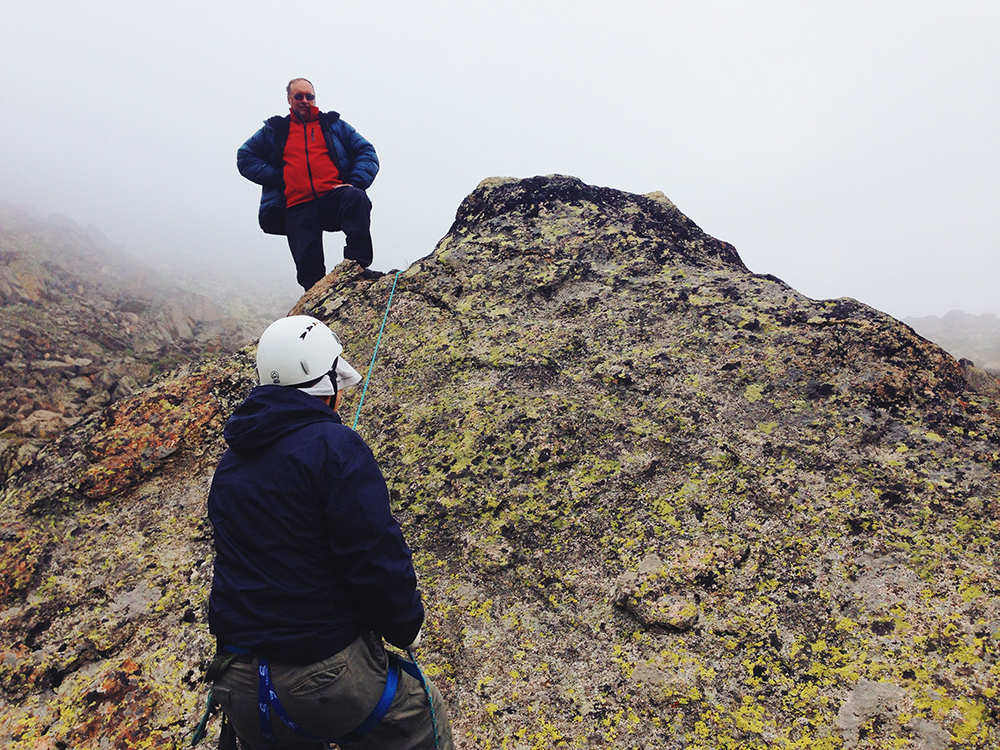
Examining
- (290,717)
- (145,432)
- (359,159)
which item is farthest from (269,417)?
(359,159)

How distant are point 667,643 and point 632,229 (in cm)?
560

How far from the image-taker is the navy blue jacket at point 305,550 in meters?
2.90

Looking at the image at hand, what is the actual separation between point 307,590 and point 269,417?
95 cm

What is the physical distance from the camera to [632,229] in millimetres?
7773

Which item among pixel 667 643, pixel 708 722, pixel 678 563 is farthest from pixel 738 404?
pixel 708 722

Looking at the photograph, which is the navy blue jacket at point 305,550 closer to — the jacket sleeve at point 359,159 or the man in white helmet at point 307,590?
the man in white helmet at point 307,590

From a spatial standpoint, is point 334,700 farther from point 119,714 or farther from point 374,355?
point 374,355

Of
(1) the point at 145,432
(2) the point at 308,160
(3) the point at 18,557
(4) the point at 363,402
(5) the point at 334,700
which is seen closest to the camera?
(5) the point at 334,700

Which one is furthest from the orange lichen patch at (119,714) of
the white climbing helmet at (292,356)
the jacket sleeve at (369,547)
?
the white climbing helmet at (292,356)

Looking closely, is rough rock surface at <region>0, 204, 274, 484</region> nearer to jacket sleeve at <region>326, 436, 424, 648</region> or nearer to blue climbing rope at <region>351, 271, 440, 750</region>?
blue climbing rope at <region>351, 271, 440, 750</region>

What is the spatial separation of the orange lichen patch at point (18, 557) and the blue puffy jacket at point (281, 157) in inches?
200

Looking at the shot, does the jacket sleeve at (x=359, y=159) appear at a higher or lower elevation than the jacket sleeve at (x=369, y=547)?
higher

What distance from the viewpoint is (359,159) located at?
324 inches

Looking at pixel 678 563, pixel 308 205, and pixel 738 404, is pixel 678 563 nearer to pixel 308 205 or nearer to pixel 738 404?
pixel 738 404
